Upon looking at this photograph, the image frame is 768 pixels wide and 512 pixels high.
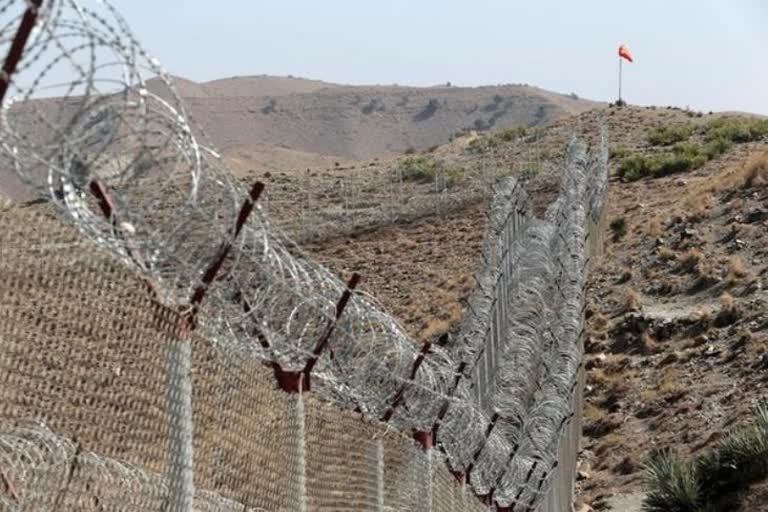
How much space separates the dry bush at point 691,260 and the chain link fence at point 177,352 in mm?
16128

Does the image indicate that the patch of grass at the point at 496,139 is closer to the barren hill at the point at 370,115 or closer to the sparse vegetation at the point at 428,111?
the barren hill at the point at 370,115

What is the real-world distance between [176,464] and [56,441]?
1177mm

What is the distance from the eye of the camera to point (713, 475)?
15.8 metres

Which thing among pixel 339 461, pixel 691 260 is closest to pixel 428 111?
pixel 691 260

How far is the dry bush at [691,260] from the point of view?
83.8ft

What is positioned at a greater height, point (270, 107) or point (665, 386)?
point (665, 386)

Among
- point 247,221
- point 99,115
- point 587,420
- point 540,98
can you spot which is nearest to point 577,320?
point 587,420

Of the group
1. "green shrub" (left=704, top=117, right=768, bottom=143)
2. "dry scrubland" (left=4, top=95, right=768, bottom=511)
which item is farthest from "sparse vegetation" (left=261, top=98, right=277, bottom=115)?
"green shrub" (left=704, top=117, right=768, bottom=143)

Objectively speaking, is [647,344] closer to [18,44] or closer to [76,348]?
[76,348]

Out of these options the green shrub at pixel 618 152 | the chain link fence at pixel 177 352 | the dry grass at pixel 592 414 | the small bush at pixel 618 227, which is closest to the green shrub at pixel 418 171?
the green shrub at pixel 618 152

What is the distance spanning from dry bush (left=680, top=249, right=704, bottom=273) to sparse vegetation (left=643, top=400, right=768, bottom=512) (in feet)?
31.2

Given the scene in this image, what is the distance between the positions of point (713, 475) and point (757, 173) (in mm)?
14960

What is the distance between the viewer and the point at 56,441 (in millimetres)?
5613

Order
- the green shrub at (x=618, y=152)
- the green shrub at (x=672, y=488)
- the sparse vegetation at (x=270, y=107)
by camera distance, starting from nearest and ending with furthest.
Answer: the green shrub at (x=672, y=488) < the green shrub at (x=618, y=152) < the sparse vegetation at (x=270, y=107)
